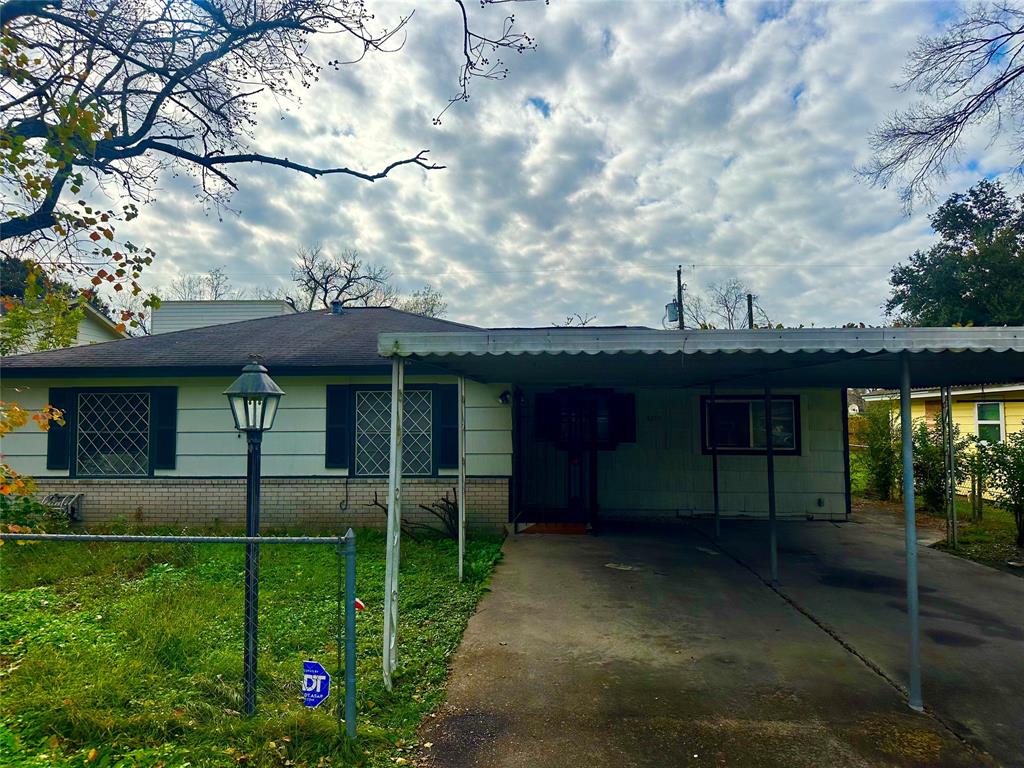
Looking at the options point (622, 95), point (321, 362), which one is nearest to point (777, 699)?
point (321, 362)

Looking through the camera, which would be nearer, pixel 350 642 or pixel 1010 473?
pixel 350 642

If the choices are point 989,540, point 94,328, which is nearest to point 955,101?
point 989,540

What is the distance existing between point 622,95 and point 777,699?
784cm

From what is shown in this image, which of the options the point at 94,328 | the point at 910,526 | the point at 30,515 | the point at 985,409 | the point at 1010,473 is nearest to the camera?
the point at 910,526

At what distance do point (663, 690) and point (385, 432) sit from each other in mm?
5398

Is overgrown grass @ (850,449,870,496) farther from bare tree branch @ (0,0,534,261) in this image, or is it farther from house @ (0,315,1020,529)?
bare tree branch @ (0,0,534,261)

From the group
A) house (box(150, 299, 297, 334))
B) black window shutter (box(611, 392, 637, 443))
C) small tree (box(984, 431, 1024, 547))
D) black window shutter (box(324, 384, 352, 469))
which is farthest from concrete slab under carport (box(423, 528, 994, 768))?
house (box(150, 299, 297, 334))

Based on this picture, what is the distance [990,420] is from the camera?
444 inches

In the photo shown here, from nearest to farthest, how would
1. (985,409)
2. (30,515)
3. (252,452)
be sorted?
(252,452), (30,515), (985,409)

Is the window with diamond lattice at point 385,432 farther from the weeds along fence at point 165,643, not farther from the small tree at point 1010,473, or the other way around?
the small tree at point 1010,473

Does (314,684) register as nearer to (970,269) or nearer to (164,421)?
(164,421)

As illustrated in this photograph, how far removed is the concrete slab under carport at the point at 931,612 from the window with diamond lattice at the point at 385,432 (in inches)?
171

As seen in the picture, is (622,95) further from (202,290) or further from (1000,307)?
(202,290)

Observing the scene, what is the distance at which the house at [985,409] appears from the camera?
10.4 metres
